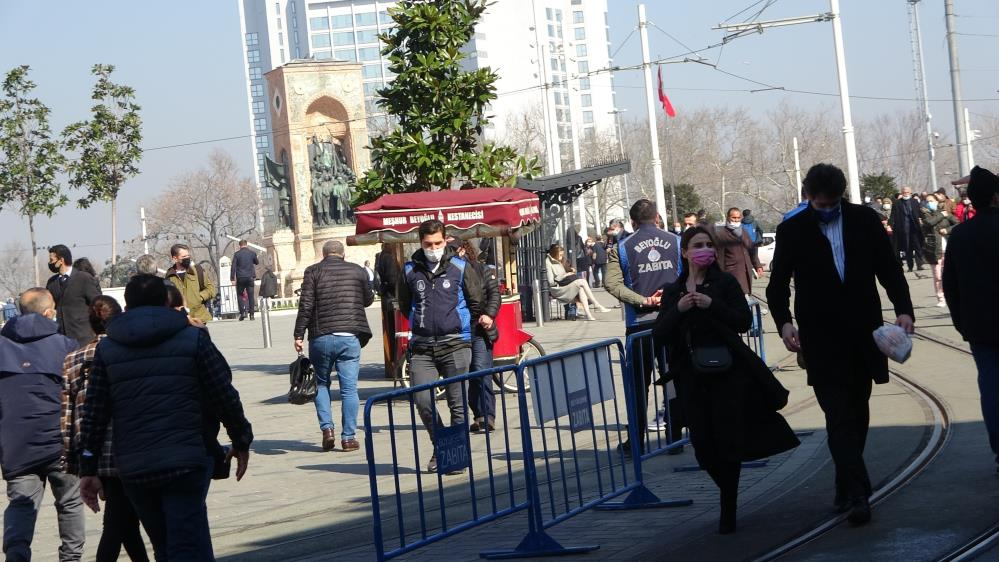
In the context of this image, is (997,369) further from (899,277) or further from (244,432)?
(244,432)

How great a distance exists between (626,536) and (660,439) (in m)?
1.92

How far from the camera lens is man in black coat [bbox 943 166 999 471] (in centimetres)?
766

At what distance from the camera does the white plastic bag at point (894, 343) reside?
6.76 metres

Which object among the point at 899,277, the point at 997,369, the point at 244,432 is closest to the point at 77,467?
the point at 244,432

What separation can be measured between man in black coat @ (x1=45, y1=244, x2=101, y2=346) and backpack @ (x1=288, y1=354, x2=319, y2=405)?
2226 mm

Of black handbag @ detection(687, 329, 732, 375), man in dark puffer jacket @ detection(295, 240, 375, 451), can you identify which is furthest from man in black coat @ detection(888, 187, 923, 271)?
black handbag @ detection(687, 329, 732, 375)

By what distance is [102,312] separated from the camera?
280 inches

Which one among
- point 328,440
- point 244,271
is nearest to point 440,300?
point 328,440

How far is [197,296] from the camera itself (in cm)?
1485

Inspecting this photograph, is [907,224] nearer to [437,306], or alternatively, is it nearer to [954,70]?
[954,70]

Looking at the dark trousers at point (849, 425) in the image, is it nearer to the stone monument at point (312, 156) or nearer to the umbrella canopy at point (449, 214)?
the umbrella canopy at point (449, 214)

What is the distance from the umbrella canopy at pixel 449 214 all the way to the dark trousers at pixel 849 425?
973 cm

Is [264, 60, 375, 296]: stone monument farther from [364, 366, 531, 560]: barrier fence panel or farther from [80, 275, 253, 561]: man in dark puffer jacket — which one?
[80, 275, 253, 561]: man in dark puffer jacket

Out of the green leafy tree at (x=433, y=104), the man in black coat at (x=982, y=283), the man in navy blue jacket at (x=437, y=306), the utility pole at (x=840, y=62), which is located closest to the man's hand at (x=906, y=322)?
the man in black coat at (x=982, y=283)
